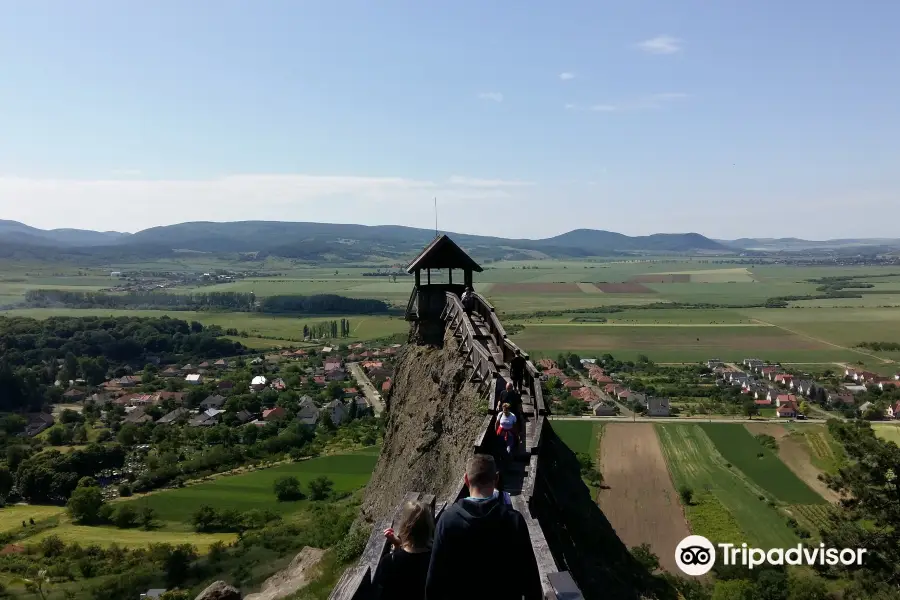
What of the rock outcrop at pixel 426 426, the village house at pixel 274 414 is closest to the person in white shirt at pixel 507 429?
the rock outcrop at pixel 426 426

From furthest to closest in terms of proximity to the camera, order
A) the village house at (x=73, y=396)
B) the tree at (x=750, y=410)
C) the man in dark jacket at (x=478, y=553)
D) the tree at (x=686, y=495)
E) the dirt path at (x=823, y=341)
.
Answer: the dirt path at (x=823, y=341), the village house at (x=73, y=396), the tree at (x=750, y=410), the tree at (x=686, y=495), the man in dark jacket at (x=478, y=553)

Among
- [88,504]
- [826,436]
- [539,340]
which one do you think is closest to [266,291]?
[539,340]

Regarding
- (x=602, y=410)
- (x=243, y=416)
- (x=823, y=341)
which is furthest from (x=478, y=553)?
(x=823, y=341)

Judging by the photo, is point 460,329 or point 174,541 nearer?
point 460,329

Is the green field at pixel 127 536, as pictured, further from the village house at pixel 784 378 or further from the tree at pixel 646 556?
the village house at pixel 784 378

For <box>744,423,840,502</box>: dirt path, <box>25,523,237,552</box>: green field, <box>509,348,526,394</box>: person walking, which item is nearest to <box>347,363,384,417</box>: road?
<box>25,523,237,552</box>: green field

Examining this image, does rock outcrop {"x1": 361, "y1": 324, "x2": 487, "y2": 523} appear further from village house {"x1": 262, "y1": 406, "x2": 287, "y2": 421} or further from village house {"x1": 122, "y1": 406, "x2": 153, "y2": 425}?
village house {"x1": 122, "y1": 406, "x2": 153, "y2": 425}

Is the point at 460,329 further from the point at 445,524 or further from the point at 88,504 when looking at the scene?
the point at 88,504
